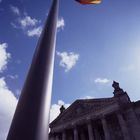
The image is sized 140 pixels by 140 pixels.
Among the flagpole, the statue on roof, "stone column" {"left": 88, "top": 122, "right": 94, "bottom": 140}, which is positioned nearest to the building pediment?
the statue on roof

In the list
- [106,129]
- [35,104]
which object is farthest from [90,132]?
[35,104]

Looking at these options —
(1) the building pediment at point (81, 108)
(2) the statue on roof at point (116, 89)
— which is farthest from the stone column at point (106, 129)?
(2) the statue on roof at point (116, 89)

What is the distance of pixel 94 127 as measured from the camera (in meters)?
28.8

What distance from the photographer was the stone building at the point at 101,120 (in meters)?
24.2

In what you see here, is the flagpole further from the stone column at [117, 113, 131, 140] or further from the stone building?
the stone building

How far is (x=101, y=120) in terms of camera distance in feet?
88.3

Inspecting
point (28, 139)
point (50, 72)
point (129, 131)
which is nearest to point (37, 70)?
point (50, 72)

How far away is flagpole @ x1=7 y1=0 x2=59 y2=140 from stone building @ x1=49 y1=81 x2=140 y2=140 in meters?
23.6

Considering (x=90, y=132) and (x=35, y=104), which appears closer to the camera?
(x=35, y=104)

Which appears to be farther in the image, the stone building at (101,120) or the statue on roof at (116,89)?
the statue on roof at (116,89)

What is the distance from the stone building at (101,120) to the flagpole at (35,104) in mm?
23554

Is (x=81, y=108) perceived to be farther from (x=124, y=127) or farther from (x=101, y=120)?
(x=124, y=127)

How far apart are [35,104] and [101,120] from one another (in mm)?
26867

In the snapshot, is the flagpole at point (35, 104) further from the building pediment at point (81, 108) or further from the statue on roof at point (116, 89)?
the statue on roof at point (116, 89)
